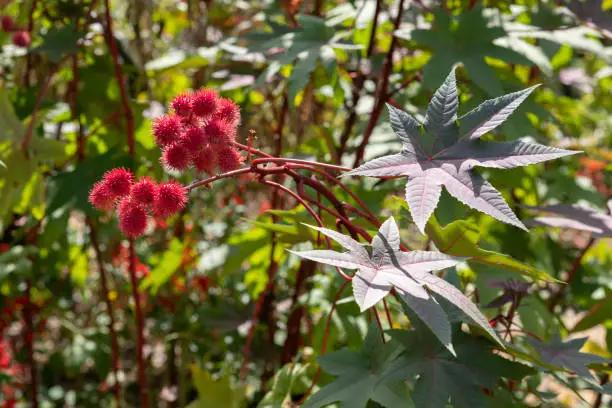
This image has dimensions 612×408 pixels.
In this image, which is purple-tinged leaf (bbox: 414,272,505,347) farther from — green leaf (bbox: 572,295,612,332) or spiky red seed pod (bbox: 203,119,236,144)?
green leaf (bbox: 572,295,612,332)

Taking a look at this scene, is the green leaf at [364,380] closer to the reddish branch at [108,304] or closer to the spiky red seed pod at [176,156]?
the spiky red seed pod at [176,156]

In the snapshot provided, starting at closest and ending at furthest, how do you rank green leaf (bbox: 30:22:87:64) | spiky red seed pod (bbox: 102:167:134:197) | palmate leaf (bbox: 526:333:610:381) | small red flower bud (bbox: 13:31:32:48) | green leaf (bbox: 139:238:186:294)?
spiky red seed pod (bbox: 102:167:134:197), palmate leaf (bbox: 526:333:610:381), green leaf (bbox: 30:22:87:64), small red flower bud (bbox: 13:31:32:48), green leaf (bbox: 139:238:186:294)

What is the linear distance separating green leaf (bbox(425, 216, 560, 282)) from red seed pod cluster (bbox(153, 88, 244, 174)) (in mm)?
282

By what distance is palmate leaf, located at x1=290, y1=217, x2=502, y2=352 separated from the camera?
0.65 metres

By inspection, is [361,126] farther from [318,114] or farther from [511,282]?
[511,282]

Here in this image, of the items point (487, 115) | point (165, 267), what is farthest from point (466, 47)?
point (165, 267)

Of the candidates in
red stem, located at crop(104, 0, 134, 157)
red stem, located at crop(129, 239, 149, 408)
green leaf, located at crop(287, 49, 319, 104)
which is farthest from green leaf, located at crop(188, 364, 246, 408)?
green leaf, located at crop(287, 49, 319, 104)

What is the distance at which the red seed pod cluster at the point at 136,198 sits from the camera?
0.72m

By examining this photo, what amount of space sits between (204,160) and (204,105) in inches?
2.8

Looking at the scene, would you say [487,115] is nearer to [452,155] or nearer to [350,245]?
[452,155]

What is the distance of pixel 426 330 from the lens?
0.83 meters

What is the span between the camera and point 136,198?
0.72m

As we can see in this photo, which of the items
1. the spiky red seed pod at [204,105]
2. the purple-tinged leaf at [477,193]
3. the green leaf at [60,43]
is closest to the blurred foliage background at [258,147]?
the green leaf at [60,43]

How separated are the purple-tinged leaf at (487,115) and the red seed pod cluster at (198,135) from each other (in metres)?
0.29
